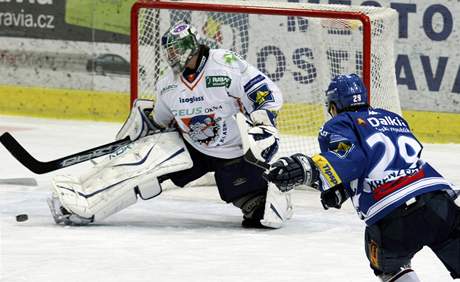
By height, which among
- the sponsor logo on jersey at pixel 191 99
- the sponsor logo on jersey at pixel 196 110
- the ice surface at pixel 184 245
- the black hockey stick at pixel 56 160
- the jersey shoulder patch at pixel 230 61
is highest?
the jersey shoulder patch at pixel 230 61

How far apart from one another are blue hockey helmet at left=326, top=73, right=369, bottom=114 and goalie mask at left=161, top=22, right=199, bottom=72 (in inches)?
79.5

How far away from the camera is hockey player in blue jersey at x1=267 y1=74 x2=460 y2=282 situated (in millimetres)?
4453

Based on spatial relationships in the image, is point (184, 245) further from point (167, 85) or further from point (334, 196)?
point (334, 196)

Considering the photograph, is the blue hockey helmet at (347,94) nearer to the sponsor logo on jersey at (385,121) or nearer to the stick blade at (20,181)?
the sponsor logo on jersey at (385,121)

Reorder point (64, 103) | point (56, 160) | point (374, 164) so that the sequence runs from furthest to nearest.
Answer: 1. point (64, 103)
2. point (56, 160)
3. point (374, 164)

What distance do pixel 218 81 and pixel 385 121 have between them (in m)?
2.19

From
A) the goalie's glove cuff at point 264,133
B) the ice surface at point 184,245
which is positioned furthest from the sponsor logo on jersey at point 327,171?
the goalie's glove cuff at point 264,133

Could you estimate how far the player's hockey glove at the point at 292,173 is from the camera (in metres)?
4.50

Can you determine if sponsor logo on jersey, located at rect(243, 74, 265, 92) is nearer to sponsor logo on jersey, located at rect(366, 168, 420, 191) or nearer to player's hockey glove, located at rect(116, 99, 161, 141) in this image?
player's hockey glove, located at rect(116, 99, 161, 141)

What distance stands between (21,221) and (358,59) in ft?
7.66

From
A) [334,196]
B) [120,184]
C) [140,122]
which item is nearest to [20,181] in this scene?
[140,122]

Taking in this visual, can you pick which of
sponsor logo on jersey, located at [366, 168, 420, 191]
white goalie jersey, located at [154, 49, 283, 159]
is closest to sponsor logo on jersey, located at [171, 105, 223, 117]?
white goalie jersey, located at [154, 49, 283, 159]

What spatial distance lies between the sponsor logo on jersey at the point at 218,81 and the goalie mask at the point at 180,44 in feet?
0.48

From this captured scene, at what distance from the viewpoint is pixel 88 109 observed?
10438 millimetres
